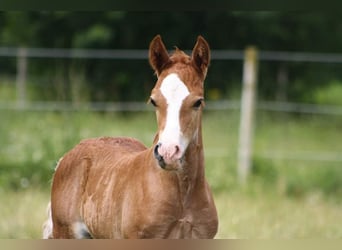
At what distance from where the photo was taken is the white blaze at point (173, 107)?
1.63 metres

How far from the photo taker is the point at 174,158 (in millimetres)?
1594

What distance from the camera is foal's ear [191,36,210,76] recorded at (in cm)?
173

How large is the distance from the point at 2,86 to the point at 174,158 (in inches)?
337

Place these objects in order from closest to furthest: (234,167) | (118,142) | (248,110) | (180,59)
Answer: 1. (180,59)
2. (118,142)
3. (234,167)
4. (248,110)

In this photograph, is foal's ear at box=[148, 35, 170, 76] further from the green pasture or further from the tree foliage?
the tree foliage

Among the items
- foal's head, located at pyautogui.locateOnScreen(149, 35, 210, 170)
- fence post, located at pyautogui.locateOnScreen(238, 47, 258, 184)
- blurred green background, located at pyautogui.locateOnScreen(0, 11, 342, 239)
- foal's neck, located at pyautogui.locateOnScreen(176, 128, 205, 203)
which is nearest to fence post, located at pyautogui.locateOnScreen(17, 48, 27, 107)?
blurred green background, located at pyautogui.locateOnScreen(0, 11, 342, 239)

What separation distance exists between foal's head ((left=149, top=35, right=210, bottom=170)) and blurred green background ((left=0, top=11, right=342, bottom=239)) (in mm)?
1750

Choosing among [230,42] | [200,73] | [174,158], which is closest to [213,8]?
[174,158]

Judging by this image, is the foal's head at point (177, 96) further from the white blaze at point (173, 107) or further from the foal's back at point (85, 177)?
the foal's back at point (85, 177)

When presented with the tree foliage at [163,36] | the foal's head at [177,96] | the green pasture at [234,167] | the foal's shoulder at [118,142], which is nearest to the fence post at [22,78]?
the tree foliage at [163,36]

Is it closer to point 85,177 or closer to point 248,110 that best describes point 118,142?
point 85,177

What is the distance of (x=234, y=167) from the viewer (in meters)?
6.46

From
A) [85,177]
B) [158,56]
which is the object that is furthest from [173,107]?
[85,177]

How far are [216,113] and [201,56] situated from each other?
602 cm
